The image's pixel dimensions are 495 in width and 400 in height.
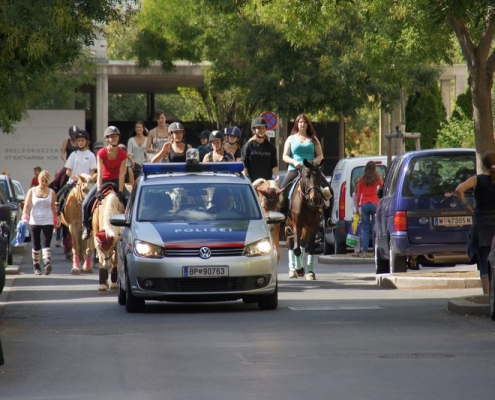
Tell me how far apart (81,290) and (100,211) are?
4.06ft

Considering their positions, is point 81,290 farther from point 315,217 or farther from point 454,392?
point 454,392

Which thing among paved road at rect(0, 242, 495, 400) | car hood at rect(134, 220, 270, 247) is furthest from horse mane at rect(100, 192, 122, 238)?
car hood at rect(134, 220, 270, 247)

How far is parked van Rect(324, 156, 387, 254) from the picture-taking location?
28750 mm

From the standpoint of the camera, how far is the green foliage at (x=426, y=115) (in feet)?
191

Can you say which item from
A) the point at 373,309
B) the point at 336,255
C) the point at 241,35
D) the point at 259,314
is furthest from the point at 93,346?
the point at 241,35

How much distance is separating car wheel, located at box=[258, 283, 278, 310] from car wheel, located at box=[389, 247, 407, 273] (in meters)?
4.78

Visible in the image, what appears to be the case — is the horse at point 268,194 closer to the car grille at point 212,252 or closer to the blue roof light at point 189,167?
the blue roof light at point 189,167

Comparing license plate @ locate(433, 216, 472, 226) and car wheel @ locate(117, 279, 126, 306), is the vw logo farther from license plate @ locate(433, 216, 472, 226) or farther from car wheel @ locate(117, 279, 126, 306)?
license plate @ locate(433, 216, 472, 226)

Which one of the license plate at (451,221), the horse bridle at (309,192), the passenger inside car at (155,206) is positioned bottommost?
the license plate at (451,221)

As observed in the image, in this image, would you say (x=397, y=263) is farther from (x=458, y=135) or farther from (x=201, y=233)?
(x=458, y=135)

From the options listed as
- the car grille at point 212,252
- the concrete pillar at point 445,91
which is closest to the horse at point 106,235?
the car grille at point 212,252

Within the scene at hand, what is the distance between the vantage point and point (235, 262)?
16.6 meters

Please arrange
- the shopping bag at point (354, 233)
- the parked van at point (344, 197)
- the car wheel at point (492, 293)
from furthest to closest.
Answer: the parked van at point (344, 197) < the shopping bag at point (354, 233) < the car wheel at point (492, 293)

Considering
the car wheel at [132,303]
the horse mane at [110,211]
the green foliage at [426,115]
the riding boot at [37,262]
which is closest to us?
the car wheel at [132,303]
